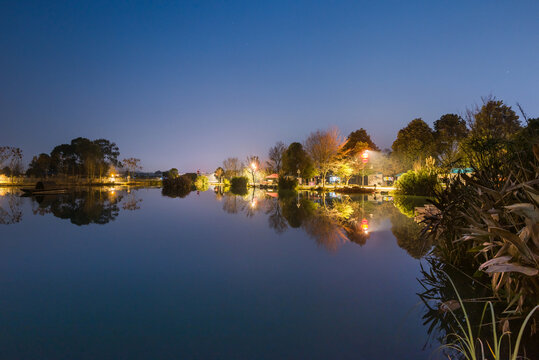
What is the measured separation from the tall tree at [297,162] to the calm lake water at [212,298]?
37.8m

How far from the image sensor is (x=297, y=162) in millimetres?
46000

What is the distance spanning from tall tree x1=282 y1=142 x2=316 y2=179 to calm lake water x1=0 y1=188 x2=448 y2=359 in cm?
3782

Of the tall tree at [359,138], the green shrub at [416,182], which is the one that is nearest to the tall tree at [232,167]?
the tall tree at [359,138]

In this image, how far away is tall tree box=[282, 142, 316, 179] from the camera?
45.0 metres

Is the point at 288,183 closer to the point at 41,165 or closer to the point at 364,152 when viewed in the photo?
the point at 364,152

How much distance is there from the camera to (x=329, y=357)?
2.31 meters

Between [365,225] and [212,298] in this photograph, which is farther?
[365,225]

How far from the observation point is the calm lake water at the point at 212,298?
251 cm

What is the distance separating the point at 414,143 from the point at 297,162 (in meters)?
18.6

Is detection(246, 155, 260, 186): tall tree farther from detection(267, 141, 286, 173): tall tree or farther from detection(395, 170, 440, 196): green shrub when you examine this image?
detection(395, 170, 440, 196): green shrub

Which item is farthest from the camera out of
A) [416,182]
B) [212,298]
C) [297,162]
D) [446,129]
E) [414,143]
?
[446,129]

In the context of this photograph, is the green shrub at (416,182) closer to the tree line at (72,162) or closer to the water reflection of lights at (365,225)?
the water reflection of lights at (365,225)

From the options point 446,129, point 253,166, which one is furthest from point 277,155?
point 446,129

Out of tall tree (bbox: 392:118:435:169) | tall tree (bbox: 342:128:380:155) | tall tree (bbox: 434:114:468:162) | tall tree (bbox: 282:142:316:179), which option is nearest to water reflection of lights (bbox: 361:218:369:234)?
tall tree (bbox: 282:142:316:179)
